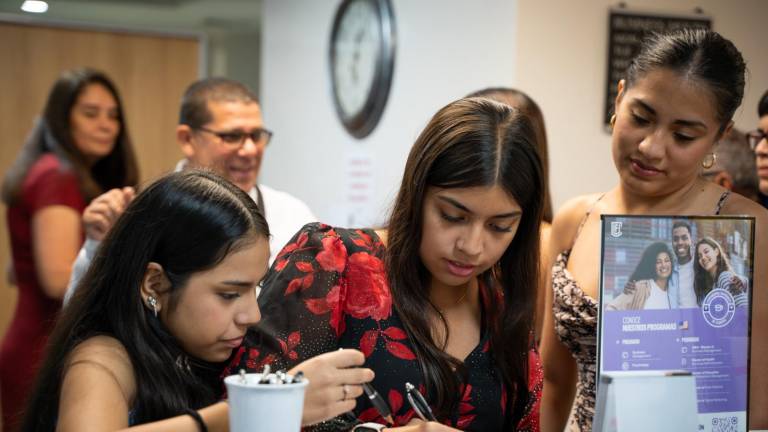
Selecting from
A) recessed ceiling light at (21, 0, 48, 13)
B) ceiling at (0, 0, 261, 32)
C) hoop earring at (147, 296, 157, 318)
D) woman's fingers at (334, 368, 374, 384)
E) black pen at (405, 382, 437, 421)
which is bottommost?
black pen at (405, 382, 437, 421)

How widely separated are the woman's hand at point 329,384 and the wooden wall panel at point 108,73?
502 centimetres

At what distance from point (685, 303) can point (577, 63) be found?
6.75 ft

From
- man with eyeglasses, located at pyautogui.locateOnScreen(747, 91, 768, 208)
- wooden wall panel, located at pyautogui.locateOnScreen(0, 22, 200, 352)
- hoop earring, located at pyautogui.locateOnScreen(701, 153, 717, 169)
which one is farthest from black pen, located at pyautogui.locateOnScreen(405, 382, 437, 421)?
wooden wall panel, located at pyautogui.locateOnScreen(0, 22, 200, 352)

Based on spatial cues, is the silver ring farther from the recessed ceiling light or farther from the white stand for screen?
the recessed ceiling light

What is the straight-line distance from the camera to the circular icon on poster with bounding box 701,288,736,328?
1.23m

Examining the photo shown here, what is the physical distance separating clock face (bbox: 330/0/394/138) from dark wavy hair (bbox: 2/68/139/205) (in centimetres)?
142

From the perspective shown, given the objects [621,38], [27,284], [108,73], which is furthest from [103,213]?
[108,73]

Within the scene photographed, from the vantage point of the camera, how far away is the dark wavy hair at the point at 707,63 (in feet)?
5.09

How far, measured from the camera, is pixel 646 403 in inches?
44.6

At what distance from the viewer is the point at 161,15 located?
266 inches

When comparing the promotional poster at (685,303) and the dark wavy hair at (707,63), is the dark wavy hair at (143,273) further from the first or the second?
the dark wavy hair at (707,63)

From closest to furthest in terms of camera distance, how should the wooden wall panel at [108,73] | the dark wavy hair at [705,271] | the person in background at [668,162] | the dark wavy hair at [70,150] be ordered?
the dark wavy hair at [705,271] → the person in background at [668,162] → the dark wavy hair at [70,150] → the wooden wall panel at [108,73]

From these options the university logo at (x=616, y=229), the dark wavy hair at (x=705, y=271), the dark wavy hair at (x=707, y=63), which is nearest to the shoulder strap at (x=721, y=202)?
the dark wavy hair at (x=707, y=63)

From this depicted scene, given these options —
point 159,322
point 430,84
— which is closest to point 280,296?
point 159,322
